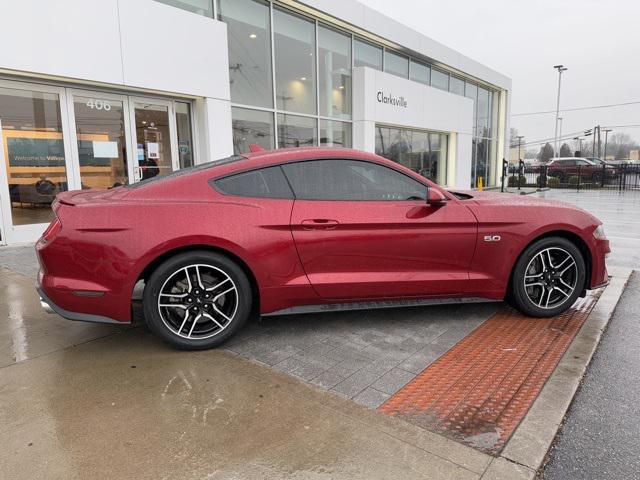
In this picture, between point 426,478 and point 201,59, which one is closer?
point 426,478

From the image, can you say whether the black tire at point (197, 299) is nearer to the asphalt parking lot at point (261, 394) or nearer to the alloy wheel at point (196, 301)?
the alloy wheel at point (196, 301)

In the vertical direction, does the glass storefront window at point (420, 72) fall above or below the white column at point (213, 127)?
above

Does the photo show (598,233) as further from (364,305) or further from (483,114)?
(483,114)

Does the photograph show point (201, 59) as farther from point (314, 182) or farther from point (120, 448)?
point (120, 448)

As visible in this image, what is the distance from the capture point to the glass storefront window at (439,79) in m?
17.9

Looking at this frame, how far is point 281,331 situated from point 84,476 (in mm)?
1892

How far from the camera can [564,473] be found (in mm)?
→ 2080

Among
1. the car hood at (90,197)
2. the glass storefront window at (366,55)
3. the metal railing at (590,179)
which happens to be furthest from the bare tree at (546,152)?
the car hood at (90,197)

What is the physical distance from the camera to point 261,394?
2715 millimetres

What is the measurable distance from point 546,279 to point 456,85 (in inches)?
696

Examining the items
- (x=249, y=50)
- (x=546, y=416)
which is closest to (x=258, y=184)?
(x=546, y=416)

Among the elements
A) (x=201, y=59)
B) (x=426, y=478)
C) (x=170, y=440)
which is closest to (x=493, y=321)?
(x=426, y=478)

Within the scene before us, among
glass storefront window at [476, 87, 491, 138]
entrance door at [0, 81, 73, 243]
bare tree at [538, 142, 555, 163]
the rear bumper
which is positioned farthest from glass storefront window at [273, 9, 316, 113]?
bare tree at [538, 142, 555, 163]

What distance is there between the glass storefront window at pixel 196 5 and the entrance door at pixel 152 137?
6.31ft
